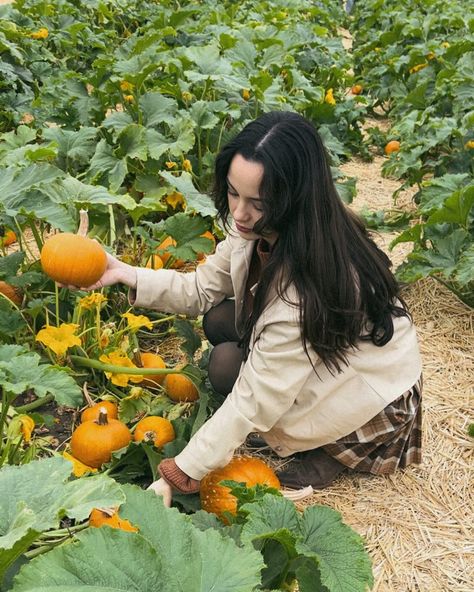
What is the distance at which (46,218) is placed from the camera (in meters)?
2.01

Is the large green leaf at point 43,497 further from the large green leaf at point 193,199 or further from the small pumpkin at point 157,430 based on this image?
the large green leaf at point 193,199

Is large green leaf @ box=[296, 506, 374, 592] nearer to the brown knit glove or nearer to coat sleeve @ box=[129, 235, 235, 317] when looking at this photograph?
the brown knit glove

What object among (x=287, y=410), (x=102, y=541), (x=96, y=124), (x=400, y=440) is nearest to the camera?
(x=102, y=541)

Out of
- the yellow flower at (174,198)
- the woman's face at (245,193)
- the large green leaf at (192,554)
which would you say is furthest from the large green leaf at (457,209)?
the large green leaf at (192,554)

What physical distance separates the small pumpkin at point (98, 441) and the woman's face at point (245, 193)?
0.66m

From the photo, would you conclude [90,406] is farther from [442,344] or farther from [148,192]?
[442,344]

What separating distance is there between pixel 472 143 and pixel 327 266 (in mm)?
2284

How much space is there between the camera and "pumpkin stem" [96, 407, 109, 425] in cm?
198

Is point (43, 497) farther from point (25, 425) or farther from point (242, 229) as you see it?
point (242, 229)

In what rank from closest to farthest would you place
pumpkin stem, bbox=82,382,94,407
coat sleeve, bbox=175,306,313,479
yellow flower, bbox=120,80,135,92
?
coat sleeve, bbox=175,306,313,479
pumpkin stem, bbox=82,382,94,407
yellow flower, bbox=120,80,135,92

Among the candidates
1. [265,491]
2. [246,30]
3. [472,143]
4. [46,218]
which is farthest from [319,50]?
[265,491]

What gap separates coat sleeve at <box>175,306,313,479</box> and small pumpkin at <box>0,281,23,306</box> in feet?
3.17

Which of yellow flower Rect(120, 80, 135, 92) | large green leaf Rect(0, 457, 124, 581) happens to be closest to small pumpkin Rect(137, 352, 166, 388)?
large green leaf Rect(0, 457, 124, 581)

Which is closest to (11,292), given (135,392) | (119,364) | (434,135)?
(119,364)
